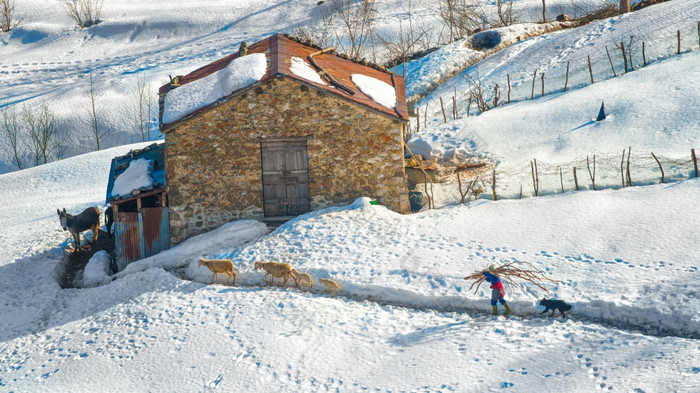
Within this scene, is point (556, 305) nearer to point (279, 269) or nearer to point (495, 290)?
point (495, 290)

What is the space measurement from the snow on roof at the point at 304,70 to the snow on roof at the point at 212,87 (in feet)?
2.56

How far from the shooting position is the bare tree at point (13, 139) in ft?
121

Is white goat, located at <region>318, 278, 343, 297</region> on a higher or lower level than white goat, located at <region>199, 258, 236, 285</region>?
lower

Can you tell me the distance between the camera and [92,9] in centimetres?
5712

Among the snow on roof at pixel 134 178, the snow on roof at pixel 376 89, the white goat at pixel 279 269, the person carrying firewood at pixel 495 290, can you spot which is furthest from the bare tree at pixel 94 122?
Result: the person carrying firewood at pixel 495 290

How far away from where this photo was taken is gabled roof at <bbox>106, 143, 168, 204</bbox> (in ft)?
59.0

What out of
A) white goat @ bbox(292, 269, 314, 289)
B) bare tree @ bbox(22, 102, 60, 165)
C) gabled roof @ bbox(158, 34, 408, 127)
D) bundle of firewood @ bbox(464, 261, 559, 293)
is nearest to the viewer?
bundle of firewood @ bbox(464, 261, 559, 293)

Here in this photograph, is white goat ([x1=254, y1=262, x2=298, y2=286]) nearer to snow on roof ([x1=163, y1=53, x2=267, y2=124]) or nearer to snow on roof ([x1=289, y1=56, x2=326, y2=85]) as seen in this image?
snow on roof ([x1=163, y1=53, x2=267, y2=124])

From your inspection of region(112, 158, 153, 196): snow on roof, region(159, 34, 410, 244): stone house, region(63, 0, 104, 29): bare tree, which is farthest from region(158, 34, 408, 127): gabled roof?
region(63, 0, 104, 29): bare tree

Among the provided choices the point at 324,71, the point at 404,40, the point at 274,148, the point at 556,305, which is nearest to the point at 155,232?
the point at 274,148

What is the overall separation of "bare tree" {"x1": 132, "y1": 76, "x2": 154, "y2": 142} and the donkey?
17.4 meters

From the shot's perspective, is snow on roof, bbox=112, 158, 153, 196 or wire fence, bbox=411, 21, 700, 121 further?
wire fence, bbox=411, 21, 700, 121

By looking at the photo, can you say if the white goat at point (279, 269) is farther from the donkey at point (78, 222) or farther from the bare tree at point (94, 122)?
the bare tree at point (94, 122)

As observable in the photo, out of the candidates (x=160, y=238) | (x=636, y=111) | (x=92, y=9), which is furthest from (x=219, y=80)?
(x=92, y=9)
